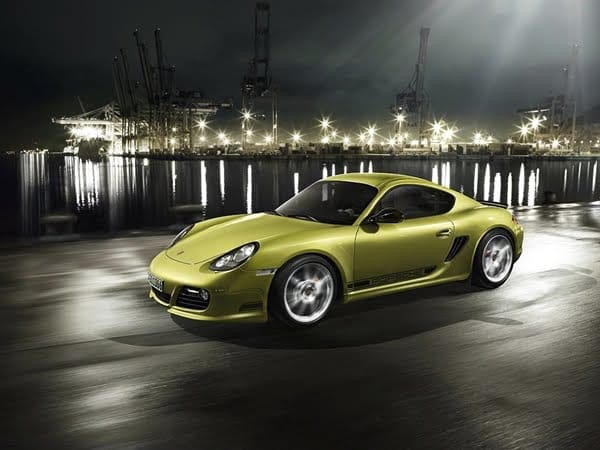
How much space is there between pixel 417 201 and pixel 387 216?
0.90m

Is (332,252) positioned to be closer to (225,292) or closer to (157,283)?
(225,292)

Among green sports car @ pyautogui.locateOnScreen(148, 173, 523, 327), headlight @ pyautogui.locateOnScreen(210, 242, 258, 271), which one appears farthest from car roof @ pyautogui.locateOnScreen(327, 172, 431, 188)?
headlight @ pyautogui.locateOnScreen(210, 242, 258, 271)

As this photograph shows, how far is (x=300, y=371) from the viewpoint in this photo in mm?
4402

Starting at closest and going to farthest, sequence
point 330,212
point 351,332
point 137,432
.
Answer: point 137,432 → point 351,332 → point 330,212

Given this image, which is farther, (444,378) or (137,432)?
(444,378)

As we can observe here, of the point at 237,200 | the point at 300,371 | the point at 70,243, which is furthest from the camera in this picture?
the point at 237,200

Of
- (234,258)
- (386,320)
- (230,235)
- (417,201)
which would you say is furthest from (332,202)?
(234,258)

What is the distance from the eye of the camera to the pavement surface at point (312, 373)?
3.42 metres

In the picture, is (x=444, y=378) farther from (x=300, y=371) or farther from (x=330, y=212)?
(x=330, y=212)

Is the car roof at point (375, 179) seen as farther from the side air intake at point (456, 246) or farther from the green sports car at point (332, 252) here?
the side air intake at point (456, 246)

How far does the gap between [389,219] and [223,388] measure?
2501 millimetres

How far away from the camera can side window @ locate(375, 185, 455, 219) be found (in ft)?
20.7

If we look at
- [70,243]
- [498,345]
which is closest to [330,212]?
[498,345]

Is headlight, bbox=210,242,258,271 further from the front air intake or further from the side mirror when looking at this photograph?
the side mirror
